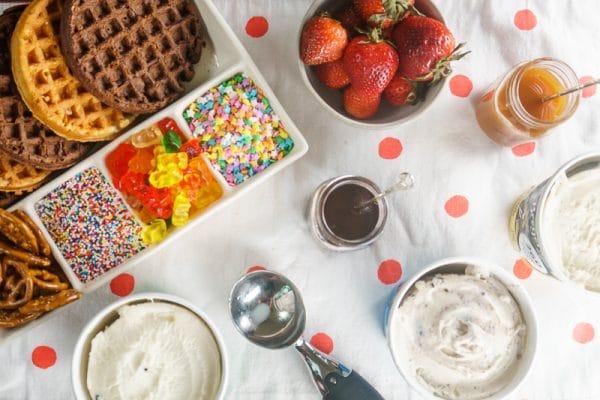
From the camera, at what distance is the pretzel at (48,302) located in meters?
1.29

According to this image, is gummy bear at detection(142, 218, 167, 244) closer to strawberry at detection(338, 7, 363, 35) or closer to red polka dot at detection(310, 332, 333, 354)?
red polka dot at detection(310, 332, 333, 354)

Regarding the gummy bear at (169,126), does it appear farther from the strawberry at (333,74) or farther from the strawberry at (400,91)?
the strawberry at (400,91)

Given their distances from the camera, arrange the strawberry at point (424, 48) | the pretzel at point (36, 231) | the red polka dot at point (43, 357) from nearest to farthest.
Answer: the strawberry at point (424, 48) < the pretzel at point (36, 231) < the red polka dot at point (43, 357)

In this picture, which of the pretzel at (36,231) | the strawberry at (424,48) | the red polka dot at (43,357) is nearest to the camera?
the strawberry at (424,48)

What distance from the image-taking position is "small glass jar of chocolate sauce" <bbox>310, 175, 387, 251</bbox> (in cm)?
142

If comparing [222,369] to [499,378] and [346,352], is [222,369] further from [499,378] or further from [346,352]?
[499,378]

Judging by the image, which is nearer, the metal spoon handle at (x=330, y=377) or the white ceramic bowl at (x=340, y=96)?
the white ceramic bowl at (x=340, y=96)

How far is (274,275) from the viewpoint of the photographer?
56.7 inches

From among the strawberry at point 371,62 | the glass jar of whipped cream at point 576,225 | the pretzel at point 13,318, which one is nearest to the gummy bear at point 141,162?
the pretzel at point 13,318

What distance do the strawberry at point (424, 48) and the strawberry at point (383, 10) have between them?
2 centimetres

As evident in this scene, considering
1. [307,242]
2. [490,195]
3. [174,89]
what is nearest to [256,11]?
→ [174,89]

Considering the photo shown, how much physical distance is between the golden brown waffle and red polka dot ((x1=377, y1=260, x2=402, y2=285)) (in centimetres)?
76

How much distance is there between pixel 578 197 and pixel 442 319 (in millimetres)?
375

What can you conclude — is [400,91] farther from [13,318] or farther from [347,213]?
[13,318]
